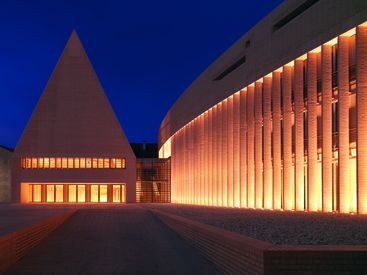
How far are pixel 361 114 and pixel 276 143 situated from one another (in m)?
9.50

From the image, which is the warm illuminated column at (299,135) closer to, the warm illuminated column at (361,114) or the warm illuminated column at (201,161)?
the warm illuminated column at (361,114)

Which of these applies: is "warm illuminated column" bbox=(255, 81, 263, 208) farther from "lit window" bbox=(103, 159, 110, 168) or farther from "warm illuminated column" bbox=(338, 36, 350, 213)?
"lit window" bbox=(103, 159, 110, 168)

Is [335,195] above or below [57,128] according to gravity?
below

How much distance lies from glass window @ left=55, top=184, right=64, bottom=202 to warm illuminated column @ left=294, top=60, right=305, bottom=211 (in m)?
39.5

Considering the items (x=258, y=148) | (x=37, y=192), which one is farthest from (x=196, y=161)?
(x=37, y=192)

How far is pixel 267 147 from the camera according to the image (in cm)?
3394

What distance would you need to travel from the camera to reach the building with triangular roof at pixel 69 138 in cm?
6425

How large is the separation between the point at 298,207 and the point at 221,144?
15.4 metres

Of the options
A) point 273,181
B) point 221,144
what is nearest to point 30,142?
point 221,144

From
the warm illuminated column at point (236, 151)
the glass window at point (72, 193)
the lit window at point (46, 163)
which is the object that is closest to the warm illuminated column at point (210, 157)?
the warm illuminated column at point (236, 151)

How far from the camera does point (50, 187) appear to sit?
2547 inches

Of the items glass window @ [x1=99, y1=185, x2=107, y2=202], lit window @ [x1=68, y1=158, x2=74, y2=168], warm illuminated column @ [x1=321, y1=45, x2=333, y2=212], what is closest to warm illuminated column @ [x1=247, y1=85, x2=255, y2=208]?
warm illuminated column @ [x1=321, y1=45, x2=333, y2=212]

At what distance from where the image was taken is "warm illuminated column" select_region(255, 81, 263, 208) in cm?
3503

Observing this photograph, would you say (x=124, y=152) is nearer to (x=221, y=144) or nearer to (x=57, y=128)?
(x=57, y=128)
